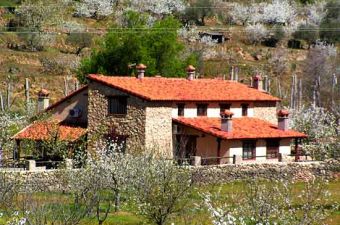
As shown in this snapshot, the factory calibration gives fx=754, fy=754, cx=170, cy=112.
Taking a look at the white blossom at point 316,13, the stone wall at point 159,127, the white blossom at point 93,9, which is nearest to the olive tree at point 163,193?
the stone wall at point 159,127

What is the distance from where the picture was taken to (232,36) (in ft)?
377

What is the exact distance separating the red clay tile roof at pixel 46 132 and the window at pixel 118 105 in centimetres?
239

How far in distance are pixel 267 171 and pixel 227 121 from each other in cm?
→ 395

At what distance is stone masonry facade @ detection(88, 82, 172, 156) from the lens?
46.0m

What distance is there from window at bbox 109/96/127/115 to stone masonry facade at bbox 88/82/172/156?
0.25m

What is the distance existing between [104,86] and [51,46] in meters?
54.6

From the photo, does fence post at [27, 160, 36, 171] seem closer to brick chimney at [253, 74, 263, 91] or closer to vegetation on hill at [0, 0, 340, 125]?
brick chimney at [253, 74, 263, 91]

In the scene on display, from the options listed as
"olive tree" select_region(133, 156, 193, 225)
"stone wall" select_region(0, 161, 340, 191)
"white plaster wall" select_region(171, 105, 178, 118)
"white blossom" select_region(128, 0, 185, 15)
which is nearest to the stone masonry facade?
"white plaster wall" select_region(171, 105, 178, 118)

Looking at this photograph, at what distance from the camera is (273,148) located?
4922 centimetres

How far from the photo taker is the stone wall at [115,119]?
4609cm

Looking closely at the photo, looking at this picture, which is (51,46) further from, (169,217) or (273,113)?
(169,217)

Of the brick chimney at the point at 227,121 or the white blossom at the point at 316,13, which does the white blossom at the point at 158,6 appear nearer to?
the white blossom at the point at 316,13

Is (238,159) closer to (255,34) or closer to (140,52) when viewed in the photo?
(140,52)

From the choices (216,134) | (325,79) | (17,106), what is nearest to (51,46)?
(17,106)
